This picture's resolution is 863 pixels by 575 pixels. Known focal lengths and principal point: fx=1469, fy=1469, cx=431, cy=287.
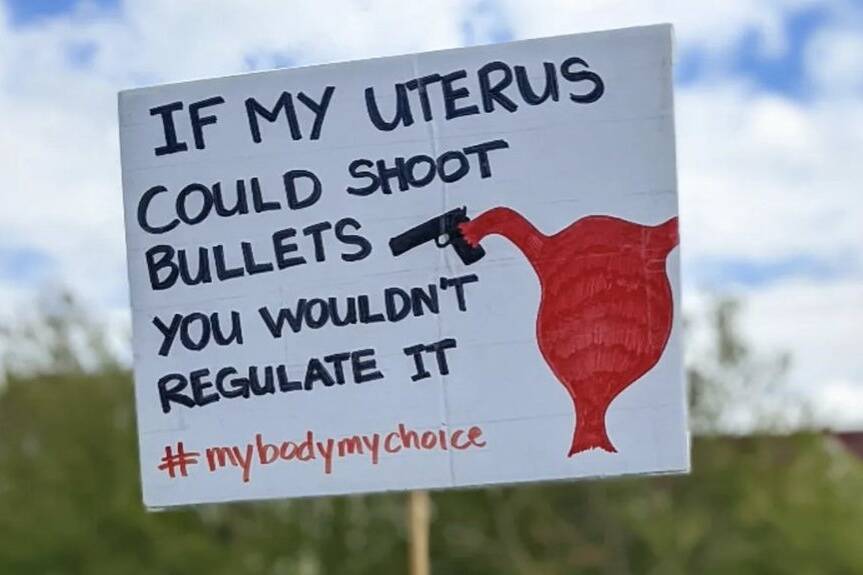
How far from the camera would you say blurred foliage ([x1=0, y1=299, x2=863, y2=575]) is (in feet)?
60.3

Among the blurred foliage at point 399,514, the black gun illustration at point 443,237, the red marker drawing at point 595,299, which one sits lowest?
the blurred foliage at point 399,514

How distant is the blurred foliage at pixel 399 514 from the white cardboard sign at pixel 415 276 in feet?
48.9

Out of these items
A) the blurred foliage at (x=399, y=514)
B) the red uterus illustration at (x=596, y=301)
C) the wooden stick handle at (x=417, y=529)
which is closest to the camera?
the red uterus illustration at (x=596, y=301)

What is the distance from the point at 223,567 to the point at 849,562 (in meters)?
8.17

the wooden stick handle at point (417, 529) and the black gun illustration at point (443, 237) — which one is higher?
the black gun illustration at point (443, 237)

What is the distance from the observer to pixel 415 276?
12.1ft

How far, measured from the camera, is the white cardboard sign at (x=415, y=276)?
363 centimetres

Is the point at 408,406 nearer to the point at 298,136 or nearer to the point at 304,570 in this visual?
the point at 298,136

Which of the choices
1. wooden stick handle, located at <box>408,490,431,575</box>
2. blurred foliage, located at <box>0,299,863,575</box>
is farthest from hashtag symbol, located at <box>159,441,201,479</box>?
blurred foliage, located at <box>0,299,863,575</box>

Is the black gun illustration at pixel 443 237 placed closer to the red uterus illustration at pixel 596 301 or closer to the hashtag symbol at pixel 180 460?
the red uterus illustration at pixel 596 301

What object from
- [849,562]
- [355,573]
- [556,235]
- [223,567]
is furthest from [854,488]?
[556,235]

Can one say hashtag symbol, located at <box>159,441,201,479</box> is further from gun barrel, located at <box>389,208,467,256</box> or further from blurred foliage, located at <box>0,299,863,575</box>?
blurred foliage, located at <box>0,299,863,575</box>

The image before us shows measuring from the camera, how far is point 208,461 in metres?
3.75

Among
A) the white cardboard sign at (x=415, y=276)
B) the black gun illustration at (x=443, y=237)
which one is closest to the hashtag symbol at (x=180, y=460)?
the white cardboard sign at (x=415, y=276)
